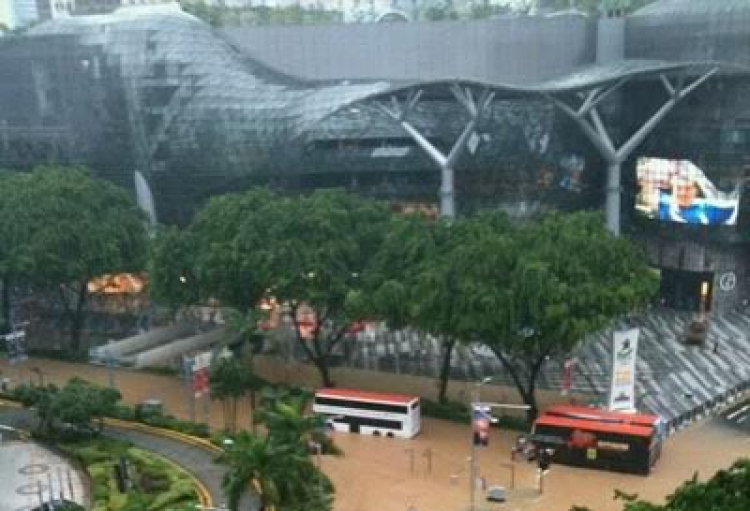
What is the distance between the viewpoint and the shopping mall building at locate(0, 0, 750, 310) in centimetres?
6981

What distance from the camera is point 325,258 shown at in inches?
2071

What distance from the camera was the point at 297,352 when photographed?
63.3 meters

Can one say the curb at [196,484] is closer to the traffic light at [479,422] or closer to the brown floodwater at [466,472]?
the brown floodwater at [466,472]

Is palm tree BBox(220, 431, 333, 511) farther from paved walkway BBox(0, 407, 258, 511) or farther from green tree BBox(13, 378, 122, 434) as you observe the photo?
green tree BBox(13, 378, 122, 434)

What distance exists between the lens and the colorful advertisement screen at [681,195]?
69.2 m

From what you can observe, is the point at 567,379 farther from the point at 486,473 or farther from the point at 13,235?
the point at 13,235

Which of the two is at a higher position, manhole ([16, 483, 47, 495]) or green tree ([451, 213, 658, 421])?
green tree ([451, 213, 658, 421])

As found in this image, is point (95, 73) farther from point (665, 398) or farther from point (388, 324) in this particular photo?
point (665, 398)

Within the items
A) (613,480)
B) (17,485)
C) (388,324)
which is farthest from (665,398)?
(17,485)

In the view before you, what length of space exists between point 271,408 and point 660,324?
131 feet

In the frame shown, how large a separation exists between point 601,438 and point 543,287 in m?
7.40

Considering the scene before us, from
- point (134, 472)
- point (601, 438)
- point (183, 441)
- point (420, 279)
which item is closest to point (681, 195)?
point (420, 279)

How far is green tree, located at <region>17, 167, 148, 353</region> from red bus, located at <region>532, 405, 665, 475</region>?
1263 inches

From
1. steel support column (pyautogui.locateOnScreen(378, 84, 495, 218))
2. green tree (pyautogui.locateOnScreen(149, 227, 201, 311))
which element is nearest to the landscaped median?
green tree (pyautogui.locateOnScreen(149, 227, 201, 311))
